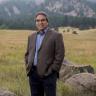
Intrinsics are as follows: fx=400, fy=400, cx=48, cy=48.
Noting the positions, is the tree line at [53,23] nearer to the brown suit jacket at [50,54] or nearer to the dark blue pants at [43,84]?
the dark blue pants at [43,84]

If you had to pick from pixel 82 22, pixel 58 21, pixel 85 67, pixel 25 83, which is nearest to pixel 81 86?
pixel 25 83

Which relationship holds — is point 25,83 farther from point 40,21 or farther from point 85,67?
point 40,21

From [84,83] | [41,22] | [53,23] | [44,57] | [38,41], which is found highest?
[41,22]

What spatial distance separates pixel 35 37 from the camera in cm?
745

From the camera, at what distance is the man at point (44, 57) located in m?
7.27

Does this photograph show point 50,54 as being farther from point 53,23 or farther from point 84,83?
point 53,23

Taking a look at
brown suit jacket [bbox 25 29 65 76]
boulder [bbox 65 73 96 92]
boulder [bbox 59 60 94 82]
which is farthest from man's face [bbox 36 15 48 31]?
boulder [bbox 59 60 94 82]

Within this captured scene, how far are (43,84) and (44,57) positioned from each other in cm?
52

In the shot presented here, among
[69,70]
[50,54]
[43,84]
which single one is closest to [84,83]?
[69,70]

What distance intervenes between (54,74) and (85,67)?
6.79 meters

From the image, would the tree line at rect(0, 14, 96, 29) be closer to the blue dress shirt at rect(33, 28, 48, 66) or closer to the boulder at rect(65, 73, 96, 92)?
the boulder at rect(65, 73, 96, 92)

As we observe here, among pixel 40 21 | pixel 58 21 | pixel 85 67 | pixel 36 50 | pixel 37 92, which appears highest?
pixel 40 21

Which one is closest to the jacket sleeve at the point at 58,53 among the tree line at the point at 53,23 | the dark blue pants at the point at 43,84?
the dark blue pants at the point at 43,84

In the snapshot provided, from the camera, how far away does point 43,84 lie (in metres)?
7.41
